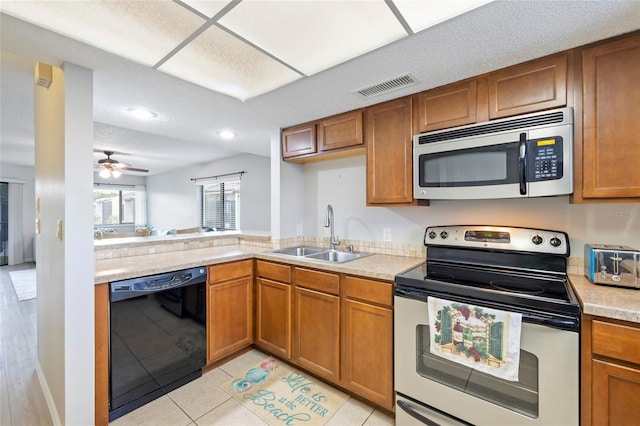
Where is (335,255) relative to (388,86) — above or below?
below

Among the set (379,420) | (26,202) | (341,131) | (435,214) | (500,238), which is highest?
(341,131)

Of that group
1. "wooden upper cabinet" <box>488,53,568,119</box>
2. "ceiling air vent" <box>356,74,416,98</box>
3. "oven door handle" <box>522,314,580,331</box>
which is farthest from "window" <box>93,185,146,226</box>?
"oven door handle" <box>522,314,580,331</box>

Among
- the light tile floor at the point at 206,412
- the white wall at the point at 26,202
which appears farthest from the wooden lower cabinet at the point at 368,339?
the white wall at the point at 26,202

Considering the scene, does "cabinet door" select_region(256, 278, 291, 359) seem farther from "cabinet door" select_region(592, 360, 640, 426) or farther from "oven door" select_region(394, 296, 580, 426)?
"cabinet door" select_region(592, 360, 640, 426)

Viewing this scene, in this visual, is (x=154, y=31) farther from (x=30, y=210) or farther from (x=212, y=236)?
(x=30, y=210)

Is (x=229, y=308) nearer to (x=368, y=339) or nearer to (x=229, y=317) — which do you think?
(x=229, y=317)

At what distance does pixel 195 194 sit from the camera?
6.79 meters

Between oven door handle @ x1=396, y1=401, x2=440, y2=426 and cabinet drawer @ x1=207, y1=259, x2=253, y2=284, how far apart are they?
1.55 metres

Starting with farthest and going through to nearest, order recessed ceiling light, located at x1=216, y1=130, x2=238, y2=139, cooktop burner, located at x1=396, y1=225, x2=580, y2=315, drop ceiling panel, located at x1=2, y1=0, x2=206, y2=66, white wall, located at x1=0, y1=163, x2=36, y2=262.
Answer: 1. white wall, located at x1=0, y1=163, x2=36, y2=262
2. recessed ceiling light, located at x1=216, y1=130, x2=238, y2=139
3. cooktop burner, located at x1=396, y1=225, x2=580, y2=315
4. drop ceiling panel, located at x1=2, y1=0, x2=206, y2=66

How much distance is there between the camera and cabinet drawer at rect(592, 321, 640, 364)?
3.73ft

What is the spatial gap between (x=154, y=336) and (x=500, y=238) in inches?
97.7

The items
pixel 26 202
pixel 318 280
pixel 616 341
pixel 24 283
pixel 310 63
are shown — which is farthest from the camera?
pixel 26 202

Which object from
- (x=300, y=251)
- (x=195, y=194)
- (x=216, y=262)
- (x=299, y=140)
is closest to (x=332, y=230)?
(x=300, y=251)

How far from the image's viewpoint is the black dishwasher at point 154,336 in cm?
180
